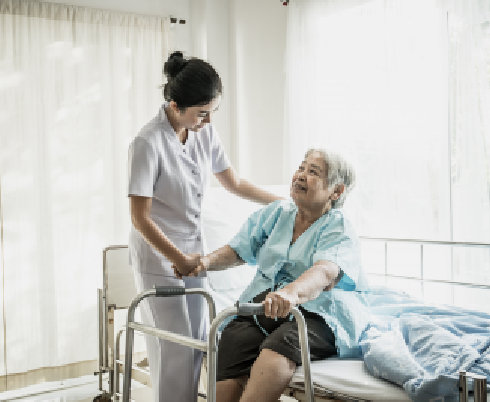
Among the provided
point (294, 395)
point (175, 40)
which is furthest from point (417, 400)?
point (175, 40)

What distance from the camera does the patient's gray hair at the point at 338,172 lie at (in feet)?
7.25

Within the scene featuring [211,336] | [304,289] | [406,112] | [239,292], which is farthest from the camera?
[406,112]

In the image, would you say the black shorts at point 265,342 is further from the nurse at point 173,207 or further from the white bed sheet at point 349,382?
the nurse at point 173,207

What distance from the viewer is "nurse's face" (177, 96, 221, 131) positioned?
7.21 ft

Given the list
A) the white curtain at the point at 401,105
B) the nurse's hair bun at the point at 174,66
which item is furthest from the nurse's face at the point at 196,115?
the white curtain at the point at 401,105

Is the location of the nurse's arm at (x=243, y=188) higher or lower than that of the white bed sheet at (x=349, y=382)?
higher

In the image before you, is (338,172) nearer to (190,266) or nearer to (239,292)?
(190,266)

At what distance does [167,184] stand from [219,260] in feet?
1.12

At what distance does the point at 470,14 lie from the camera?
2988 mm

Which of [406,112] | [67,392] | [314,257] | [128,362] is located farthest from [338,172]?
[67,392]

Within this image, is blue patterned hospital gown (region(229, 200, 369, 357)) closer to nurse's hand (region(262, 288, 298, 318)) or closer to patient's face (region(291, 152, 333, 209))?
patient's face (region(291, 152, 333, 209))

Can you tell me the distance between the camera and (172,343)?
7.45ft

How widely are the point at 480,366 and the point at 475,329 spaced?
34cm

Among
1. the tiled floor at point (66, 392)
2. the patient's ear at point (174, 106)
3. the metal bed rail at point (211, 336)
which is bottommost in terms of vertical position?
the tiled floor at point (66, 392)
